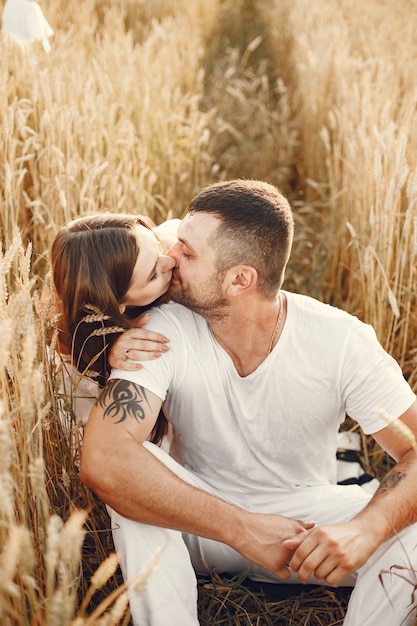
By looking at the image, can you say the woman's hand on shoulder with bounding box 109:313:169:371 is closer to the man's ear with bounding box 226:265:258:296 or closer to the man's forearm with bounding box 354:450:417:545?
the man's ear with bounding box 226:265:258:296

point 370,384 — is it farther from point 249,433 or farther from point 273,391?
point 249,433

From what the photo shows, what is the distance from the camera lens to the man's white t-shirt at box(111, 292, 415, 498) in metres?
1.89

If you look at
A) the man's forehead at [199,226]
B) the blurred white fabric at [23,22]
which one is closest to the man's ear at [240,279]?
the man's forehead at [199,226]

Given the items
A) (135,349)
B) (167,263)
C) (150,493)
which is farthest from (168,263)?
(150,493)

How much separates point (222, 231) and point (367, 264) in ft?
3.11

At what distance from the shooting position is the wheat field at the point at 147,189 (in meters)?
1.34

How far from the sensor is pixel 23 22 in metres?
3.47

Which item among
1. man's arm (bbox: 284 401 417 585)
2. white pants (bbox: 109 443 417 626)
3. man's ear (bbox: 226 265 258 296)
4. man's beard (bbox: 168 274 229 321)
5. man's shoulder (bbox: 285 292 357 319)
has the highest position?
man's ear (bbox: 226 265 258 296)

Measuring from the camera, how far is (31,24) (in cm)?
348

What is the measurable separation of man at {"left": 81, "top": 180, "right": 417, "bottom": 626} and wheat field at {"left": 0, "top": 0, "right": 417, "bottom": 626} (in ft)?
0.50

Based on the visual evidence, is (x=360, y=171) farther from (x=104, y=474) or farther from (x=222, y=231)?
(x=104, y=474)

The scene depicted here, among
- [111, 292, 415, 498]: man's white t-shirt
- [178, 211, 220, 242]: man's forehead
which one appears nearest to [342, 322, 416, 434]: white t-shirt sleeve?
[111, 292, 415, 498]: man's white t-shirt

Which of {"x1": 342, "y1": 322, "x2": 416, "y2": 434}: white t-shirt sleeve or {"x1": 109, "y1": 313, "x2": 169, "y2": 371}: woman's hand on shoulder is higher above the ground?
{"x1": 109, "y1": 313, "x2": 169, "y2": 371}: woman's hand on shoulder

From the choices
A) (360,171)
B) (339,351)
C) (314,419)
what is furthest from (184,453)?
(360,171)
